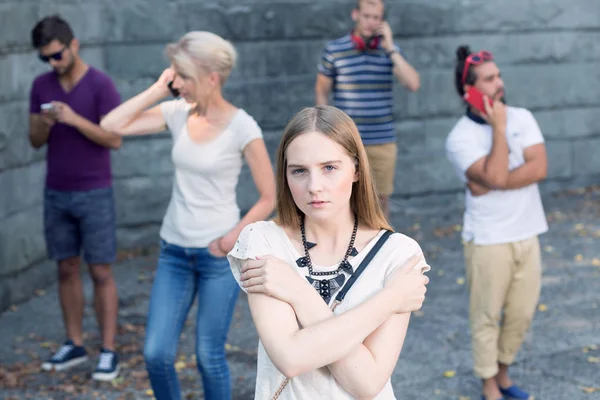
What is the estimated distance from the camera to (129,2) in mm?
8836

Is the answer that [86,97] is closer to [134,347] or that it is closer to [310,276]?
[134,347]

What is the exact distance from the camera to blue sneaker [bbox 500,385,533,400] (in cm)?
554

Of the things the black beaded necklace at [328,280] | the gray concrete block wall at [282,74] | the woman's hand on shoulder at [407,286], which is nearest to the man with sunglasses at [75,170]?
the gray concrete block wall at [282,74]

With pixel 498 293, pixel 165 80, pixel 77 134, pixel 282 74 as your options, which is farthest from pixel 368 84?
pixel 165 80

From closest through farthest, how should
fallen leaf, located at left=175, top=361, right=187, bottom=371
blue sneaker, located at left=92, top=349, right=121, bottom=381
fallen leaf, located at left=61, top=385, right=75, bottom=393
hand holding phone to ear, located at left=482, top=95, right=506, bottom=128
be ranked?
1. hand holding phone to ear, located at left=482, top=95, right=506, bottom=128
2. fallen leaf, located at left=61, top=385, right=75, bottom=393
3. blue sneaker, located at left=92, top=349, right=121, bottom=381
4. fallen leaf, located at left=175, top=361, right=187, bottom=371

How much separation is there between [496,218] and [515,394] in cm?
103

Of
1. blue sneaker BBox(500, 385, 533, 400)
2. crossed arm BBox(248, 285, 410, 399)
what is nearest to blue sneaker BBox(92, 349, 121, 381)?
blue sneaker BBox(500, 385, 533, 400)

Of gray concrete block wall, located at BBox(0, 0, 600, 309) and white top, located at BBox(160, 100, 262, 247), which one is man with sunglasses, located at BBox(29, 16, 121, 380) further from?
white top, located at BBox(160, 100, 262, 247)

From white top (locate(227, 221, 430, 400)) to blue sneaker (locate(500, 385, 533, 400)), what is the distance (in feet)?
9.30

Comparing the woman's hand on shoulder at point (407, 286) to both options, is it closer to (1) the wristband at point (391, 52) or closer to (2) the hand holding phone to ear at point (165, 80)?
(2) the hand holding phone to ear at point (165, 80)

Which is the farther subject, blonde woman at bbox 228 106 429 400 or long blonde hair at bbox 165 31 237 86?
long blonde hair at bbox 165 31 237 86

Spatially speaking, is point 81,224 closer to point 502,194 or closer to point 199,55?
point 199,55

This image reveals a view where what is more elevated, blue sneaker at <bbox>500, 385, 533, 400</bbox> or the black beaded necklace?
the black beaded necklace

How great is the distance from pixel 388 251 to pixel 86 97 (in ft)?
12.6
